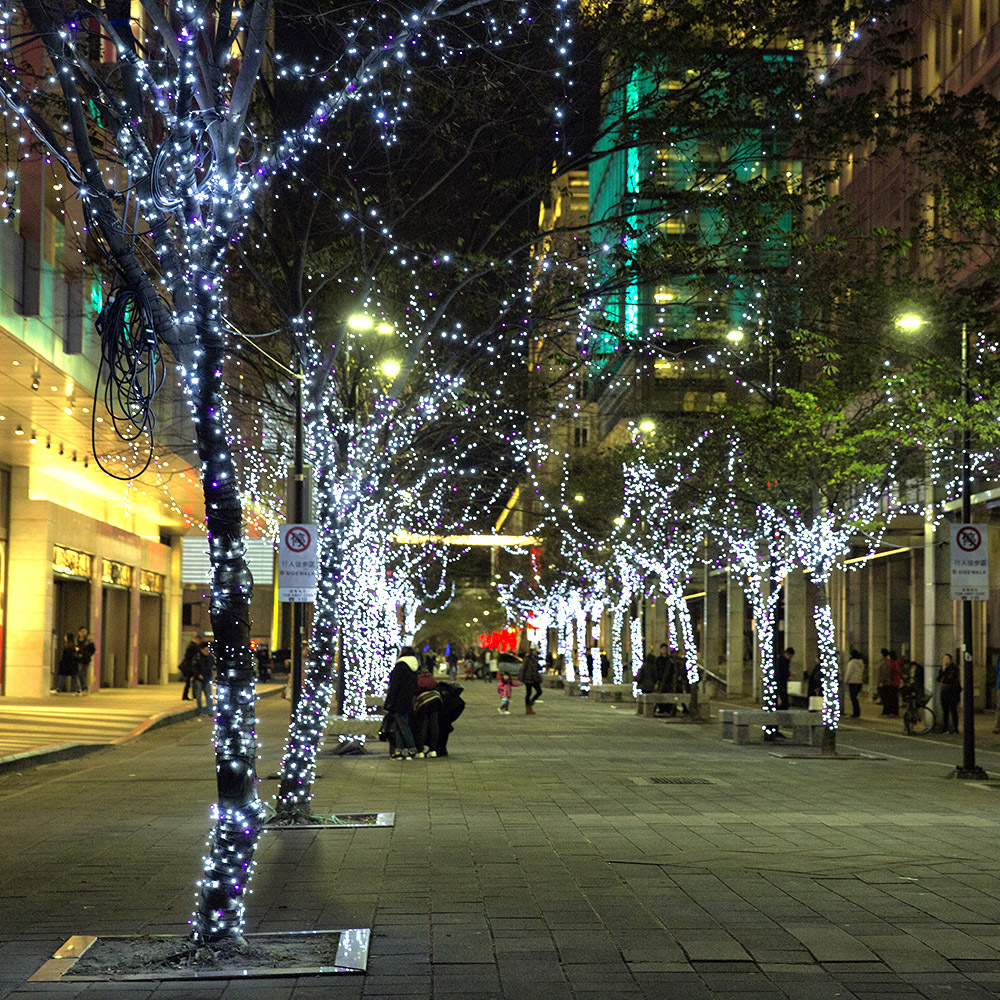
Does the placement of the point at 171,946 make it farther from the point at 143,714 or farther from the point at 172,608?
the point at 172,608

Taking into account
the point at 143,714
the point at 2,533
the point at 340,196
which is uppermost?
the point at 340,196

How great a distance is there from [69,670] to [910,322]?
28726 mm

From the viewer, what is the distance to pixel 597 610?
69.2 meters

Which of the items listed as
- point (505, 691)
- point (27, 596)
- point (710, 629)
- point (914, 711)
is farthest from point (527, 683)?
point (710, 629)

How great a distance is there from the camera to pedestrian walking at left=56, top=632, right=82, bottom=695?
4097 centimetres

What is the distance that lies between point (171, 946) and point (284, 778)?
20.0 ft

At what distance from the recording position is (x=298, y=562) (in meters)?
15.8

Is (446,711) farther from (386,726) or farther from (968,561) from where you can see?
(968,561)

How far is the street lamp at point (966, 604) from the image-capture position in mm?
18922

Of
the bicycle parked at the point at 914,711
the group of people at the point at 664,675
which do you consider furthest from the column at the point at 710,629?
the bicycle parked at the point at 914,711

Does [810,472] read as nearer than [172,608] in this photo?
Yes

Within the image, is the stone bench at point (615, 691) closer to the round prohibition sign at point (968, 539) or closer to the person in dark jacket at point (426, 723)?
the person in dark jacket at point (426, 723)

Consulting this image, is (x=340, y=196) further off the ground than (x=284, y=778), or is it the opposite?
(x=340, y=196)

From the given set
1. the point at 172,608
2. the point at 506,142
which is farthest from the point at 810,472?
the point at 172,608
